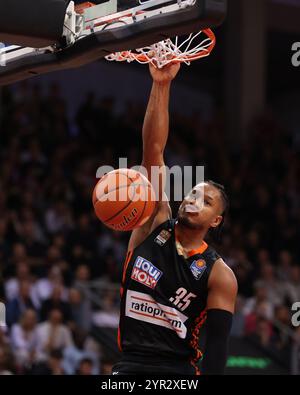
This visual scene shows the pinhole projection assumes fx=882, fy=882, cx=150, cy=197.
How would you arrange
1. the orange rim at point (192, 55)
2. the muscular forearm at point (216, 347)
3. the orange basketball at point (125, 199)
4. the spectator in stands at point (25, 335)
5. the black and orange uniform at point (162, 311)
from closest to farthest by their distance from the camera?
the muscular forearm at point (216, 347) → the orange basketball at point (125, 199) → the black and orange uniform at point (162, 311) → the orange rim at point (192, 55) → the spectator in stands at point (25, 335)

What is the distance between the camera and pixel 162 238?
4.82 m

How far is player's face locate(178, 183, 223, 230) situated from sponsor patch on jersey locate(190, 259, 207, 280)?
0.21m

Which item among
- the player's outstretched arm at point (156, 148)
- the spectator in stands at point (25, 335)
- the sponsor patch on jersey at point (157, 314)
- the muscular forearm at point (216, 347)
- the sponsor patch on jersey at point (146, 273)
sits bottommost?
the spectator in stands at point (25, 335)

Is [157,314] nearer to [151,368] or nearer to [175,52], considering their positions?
[151,368]

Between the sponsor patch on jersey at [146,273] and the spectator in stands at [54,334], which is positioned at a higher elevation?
the sponsor patch on jersey at [146,273]

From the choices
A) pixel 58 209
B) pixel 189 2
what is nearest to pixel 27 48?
pixel 189 2

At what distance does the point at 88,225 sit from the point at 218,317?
24.2ft

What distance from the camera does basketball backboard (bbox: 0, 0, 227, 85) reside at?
4.10 m

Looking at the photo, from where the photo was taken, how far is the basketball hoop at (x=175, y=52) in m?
→ 4.94

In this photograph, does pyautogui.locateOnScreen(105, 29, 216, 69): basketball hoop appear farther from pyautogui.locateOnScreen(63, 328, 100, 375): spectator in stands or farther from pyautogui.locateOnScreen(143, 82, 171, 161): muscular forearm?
pyautogui.locateOnScreen(63, 328, 100, 375): spectator in stands

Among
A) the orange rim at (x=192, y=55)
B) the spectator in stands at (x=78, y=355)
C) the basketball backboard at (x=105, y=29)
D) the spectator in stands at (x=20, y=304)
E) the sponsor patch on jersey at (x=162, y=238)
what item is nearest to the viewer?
the basketball backboard at (x=105, y=29)

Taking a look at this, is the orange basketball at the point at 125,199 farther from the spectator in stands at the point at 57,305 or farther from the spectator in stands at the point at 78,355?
the spectator in stands at the point at 57,305

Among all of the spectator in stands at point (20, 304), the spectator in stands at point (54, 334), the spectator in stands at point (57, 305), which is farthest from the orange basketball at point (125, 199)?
the spectator in stands at point (57, 305)
